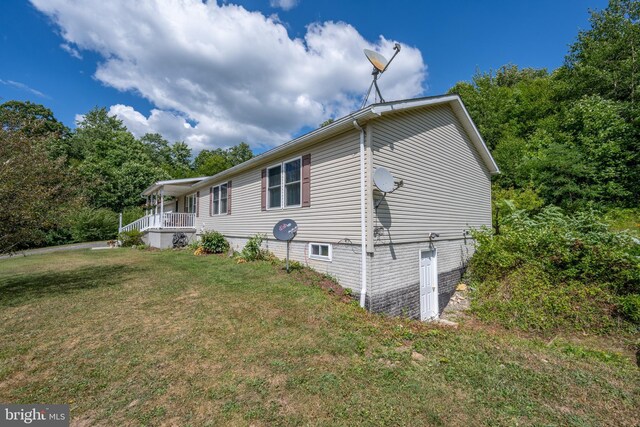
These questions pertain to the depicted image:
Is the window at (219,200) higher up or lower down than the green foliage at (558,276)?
higher up

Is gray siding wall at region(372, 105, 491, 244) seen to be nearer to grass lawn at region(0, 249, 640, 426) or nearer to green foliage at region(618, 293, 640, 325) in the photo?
grass lawn at region(0, 249, 640, 426)

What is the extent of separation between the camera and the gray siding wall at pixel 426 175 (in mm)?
6355

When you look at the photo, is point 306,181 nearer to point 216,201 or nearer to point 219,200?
point 219,200

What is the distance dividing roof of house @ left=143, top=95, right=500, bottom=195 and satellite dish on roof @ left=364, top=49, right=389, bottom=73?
1262mm

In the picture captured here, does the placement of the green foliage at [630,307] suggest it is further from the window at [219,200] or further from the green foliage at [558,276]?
the window at [219,200]

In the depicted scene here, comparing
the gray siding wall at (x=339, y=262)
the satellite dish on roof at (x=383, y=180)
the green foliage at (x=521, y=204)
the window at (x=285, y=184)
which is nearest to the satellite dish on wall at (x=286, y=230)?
the gray siding wall at (x=339, y=262)

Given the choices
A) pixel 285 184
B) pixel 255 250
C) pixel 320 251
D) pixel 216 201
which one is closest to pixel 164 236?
pixel 216 201

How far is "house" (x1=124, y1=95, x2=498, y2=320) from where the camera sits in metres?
6.00

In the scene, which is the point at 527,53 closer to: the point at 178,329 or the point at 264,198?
the point at 264,198

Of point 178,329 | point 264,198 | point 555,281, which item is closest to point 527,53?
point 555,281

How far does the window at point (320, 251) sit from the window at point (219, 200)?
6.64 meters

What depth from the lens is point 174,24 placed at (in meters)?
8.54

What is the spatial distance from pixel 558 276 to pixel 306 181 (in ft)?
21.4

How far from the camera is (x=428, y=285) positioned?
7.70m
